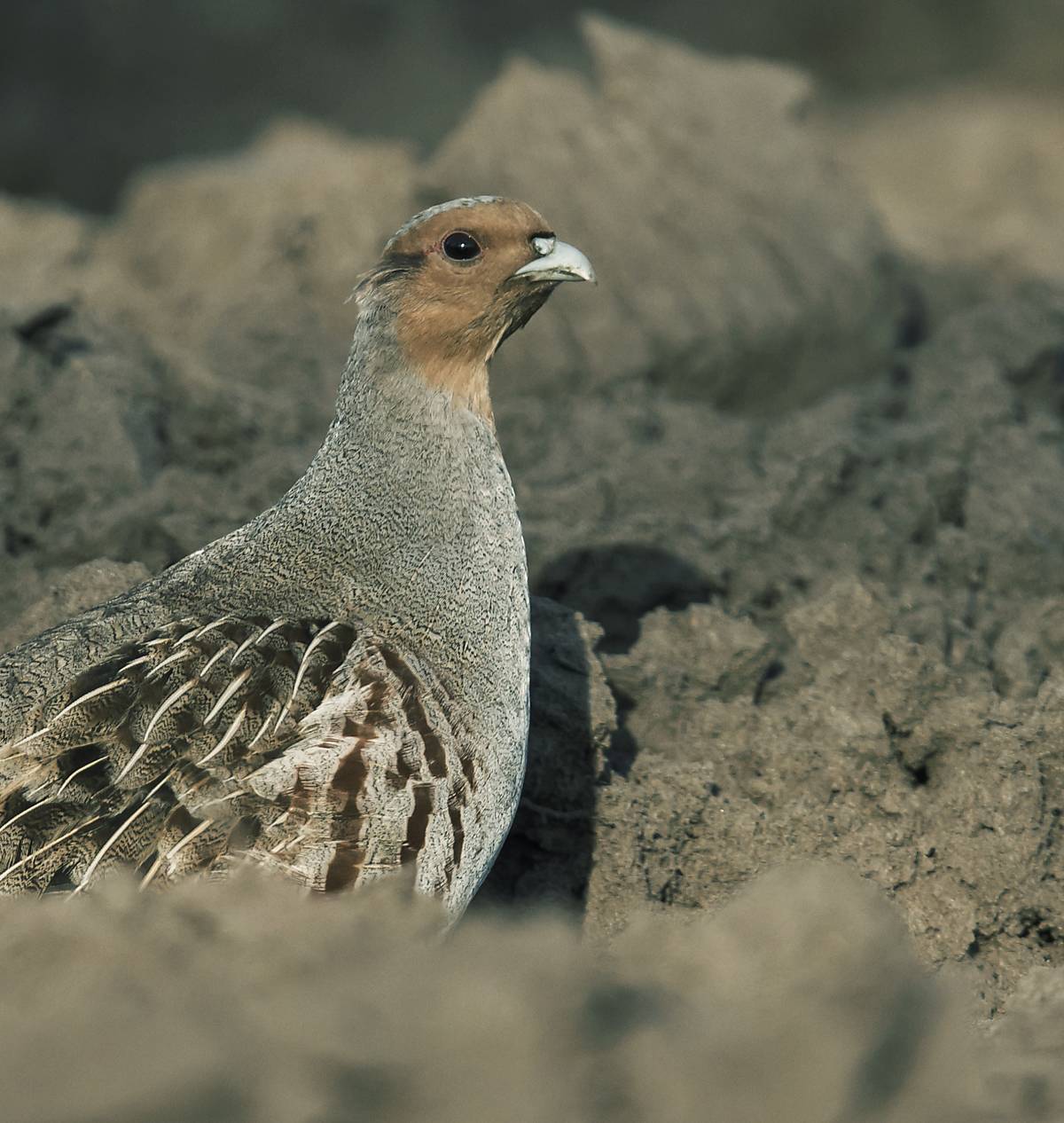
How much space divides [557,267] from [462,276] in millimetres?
236

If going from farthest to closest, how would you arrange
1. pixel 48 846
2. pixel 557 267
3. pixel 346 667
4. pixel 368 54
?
pixel 368 54, pixel 557 267, pixel 346 667, pixel 48 846

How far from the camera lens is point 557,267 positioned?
12.8 feet

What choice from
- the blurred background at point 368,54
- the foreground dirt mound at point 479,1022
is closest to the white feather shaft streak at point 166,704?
the foreground dirt mound at point 479,1022

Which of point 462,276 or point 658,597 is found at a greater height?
point 462,276

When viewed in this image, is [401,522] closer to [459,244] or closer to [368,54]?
[459,244]

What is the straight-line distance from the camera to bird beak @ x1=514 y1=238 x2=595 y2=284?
12.8 feet

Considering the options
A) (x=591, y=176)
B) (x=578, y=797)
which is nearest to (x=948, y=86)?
(x=591, y=176)

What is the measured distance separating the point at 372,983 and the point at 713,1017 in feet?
1.43

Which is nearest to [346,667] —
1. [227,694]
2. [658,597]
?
[227,694]

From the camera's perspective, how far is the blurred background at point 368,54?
612 inches

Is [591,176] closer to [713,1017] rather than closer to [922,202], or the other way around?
[922,202]

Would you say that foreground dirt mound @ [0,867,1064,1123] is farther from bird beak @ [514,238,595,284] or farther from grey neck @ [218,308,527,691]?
bird beak @ [514,238,595,284]

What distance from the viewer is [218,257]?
30.7 feet

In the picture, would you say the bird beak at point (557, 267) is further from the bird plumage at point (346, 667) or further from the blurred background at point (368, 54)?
the blurred background at point (368, 54)
